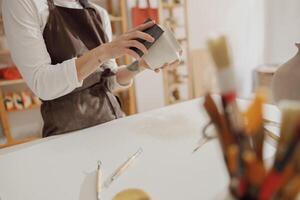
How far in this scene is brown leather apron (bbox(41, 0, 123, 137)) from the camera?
88 cm

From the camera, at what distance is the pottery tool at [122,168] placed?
53cm

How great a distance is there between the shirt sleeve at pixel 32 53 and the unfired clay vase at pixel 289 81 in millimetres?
547

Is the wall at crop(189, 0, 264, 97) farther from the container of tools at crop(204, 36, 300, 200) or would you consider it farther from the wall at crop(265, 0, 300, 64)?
the container of tools at crop(204, 36, 300, 200)

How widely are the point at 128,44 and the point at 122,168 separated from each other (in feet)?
A: 1.06

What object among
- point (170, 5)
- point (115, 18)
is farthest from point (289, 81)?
point (170, 5)

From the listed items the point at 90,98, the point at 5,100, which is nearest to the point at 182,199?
the point at 90,98

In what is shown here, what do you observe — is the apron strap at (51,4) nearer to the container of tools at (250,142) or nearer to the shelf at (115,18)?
the container of tools at (250,142)

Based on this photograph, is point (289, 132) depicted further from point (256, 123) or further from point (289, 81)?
point (289, 81)

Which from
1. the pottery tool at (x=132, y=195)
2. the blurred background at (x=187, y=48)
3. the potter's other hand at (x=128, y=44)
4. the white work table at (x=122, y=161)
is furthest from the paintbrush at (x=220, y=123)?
the blurred background at (x=187, y=48)

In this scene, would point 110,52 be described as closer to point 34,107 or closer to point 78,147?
point 78,147

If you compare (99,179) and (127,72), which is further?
(127,72)

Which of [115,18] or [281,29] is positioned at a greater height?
[115,18]

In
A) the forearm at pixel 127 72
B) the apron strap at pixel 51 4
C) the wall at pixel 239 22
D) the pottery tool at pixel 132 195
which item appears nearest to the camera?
the pottery tool at pixel 132 195

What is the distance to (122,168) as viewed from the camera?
1.88 ft
